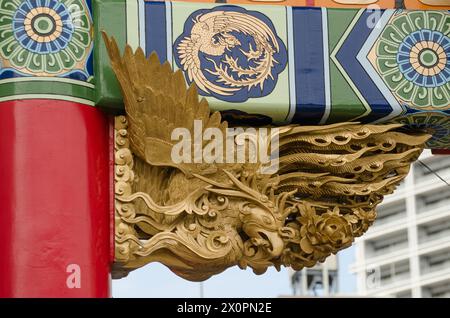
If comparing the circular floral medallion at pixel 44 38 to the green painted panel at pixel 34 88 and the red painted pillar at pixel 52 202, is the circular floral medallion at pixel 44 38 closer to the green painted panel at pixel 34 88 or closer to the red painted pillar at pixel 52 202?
the green painted panel at pixel 34 88

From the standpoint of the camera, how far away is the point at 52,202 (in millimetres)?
10461

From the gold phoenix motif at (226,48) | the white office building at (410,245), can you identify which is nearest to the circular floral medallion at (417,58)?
the gold phoenix motif at (226,48)

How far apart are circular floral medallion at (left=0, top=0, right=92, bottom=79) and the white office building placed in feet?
86.1

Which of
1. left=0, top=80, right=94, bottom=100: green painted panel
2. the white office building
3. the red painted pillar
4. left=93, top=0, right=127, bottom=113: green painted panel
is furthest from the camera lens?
the white office building

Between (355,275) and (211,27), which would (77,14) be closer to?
(211,27)

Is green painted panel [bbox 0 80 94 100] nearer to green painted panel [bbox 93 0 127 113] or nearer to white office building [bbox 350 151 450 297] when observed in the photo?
green painted panel [bbox 93 0 127 113]

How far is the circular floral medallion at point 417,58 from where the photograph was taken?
36.4ft

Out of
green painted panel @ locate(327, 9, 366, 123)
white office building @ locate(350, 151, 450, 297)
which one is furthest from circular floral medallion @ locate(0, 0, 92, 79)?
white office building @ locate(350, 151, 450, 297)

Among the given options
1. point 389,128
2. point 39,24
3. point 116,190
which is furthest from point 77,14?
point 389,128

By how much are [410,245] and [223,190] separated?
29.0 metres

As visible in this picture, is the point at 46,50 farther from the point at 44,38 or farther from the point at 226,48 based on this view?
the point at 226,48

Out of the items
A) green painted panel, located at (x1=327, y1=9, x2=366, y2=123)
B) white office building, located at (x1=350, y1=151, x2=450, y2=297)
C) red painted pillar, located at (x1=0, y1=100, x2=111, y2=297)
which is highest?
white office building, located at (x1=350, y1=151, x2=450, y2=297)

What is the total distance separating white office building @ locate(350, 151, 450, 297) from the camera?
3772cm

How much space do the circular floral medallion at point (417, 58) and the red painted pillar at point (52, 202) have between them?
5.46 ft
